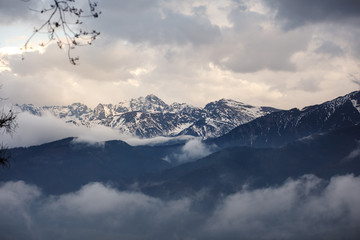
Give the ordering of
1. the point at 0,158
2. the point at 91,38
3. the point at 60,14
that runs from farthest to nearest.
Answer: the point at 0,158 → the point at 91,38 → the point at 60,14

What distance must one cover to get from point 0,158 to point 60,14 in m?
7.67

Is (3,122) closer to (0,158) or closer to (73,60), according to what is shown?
(0,158)

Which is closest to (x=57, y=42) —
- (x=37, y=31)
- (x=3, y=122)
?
(x=37, y=31)

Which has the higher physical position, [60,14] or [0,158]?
[60,14]

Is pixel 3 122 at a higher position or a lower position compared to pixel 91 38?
lower

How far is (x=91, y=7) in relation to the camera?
54.0 ft

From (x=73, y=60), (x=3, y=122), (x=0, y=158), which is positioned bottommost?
(x=0, y=158)

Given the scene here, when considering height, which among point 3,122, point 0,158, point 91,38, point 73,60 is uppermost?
point 91,38

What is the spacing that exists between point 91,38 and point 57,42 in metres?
1.34

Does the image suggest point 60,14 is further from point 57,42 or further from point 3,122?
point 3,122

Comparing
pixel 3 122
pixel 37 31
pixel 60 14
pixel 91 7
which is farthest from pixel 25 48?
pixel 3 122

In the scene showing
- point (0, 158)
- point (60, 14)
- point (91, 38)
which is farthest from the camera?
point (0, 158)

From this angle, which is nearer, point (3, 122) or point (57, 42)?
point (57, 42)

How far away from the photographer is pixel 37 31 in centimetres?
1587
